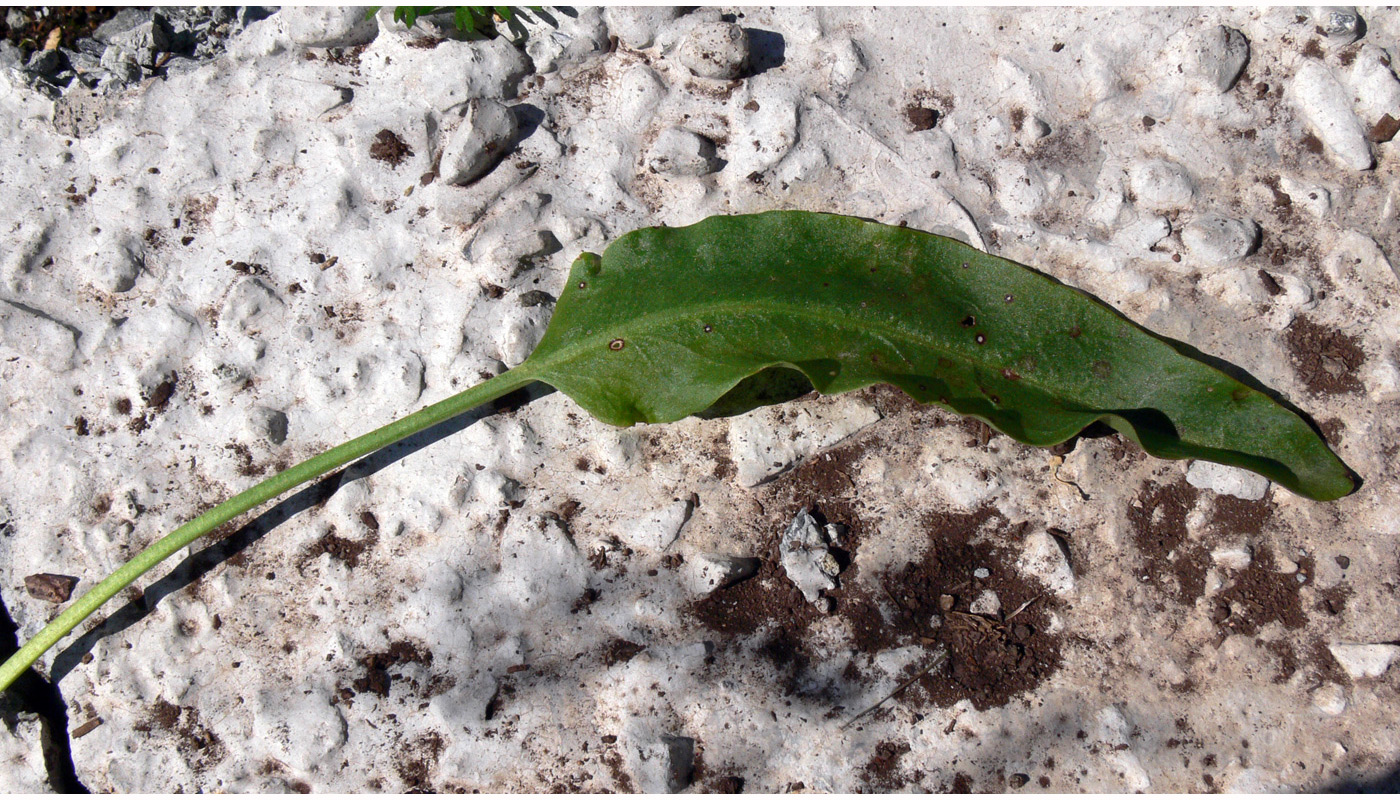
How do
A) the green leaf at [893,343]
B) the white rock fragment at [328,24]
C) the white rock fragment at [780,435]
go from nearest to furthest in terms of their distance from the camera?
the green leaf at [893,343] < the white rock fragment at [780,435] < the white rock fragment at [328,24]

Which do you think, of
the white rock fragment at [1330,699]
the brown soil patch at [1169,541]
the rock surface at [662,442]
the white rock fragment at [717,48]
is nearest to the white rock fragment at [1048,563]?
the rock surface at [662,442]

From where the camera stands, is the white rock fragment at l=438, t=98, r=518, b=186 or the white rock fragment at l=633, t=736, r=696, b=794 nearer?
the white rock fragment at l=633, t=736, r=696, b=794

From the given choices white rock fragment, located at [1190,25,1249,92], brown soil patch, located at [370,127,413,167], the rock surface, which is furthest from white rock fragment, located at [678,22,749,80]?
white rock fragment, located at [1190,25,1249,92]

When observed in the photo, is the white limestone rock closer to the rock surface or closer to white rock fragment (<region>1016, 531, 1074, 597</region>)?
the rock surface

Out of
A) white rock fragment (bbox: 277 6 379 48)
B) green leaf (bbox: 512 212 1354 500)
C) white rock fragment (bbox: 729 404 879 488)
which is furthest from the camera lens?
white rock fragment (bbox: 277 6 379 48)

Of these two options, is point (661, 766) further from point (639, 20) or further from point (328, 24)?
point (328, 24)

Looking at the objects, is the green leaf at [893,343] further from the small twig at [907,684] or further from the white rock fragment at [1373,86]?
the white rock fragment at [1373,86]
